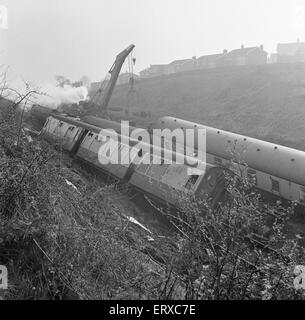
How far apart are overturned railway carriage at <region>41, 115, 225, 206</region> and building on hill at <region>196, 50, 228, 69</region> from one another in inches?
2993

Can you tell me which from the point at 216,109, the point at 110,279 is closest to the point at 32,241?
the point at 110,279

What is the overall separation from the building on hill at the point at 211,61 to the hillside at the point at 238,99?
20.2 metres

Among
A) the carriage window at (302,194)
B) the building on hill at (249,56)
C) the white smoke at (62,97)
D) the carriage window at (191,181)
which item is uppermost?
the building on hill at (249,56)

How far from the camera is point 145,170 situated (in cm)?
1564

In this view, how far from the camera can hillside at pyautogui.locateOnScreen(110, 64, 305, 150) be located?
131 ft

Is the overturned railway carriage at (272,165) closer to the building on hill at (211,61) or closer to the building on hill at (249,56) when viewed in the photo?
the building on hill at (249,56)

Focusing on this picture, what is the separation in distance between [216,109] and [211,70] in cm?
2427

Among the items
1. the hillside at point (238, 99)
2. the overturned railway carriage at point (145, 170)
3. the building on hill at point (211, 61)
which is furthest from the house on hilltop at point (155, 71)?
the overturned railway carriage at point (145, 170)

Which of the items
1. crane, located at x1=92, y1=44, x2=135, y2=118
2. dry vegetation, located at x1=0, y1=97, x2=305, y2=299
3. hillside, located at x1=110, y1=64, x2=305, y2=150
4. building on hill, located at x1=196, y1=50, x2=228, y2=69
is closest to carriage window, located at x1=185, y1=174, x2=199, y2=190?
dry vegetation, located at x1=0, y1=97, x2=305, y2=299

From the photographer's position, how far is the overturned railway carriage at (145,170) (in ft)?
45.3

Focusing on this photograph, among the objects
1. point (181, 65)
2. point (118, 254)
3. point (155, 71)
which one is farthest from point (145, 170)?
point (155, 71)

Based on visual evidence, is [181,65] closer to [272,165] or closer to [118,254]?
[272,165]

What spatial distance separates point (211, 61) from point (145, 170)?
274 ft

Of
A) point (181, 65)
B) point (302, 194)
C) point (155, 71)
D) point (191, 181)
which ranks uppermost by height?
point (155, 71)
